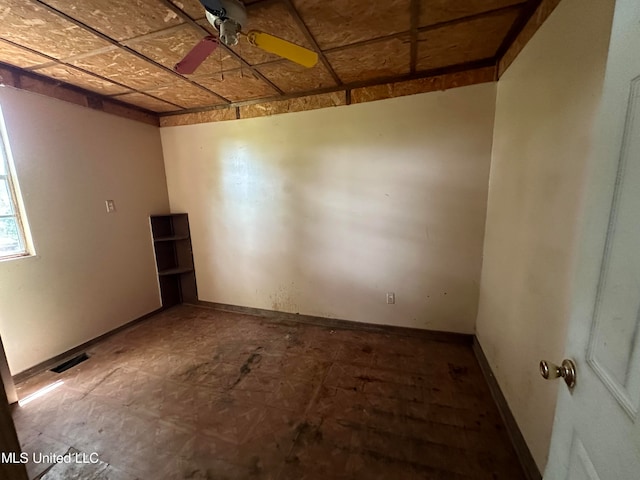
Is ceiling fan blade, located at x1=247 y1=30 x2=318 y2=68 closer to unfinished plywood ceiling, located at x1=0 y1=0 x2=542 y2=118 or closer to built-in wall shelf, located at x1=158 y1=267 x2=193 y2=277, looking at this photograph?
unfinished plywood ceiling, located at x1=0 y1=0 x2=542 y2=118

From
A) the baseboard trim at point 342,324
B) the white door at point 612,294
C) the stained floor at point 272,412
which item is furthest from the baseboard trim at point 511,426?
the white door at point 612,294

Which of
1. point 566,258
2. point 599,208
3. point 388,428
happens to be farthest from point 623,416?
point 388,428

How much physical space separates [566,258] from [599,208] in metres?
0.64

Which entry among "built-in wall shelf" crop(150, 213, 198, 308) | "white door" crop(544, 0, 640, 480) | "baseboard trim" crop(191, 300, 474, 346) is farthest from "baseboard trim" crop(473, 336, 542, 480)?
"built-in wall shelf" crop(150, 213, 198, 308)

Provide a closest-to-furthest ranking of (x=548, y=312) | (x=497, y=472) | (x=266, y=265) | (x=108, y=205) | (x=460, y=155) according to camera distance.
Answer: (x=548, y=312) < (x=497, y=472) < (x=460, y=155) < (x=108, y=205) < (x=266, y=265)

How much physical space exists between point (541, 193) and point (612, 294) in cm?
98

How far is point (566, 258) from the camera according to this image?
108cm

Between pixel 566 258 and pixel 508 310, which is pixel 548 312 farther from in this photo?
pixel 508 310

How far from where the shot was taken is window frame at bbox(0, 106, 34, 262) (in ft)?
6.68

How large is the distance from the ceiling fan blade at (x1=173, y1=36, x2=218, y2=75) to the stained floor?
2.22 m

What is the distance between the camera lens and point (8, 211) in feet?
6.83

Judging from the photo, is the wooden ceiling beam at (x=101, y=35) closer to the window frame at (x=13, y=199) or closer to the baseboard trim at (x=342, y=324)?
the window frame at (x=13, y=199)

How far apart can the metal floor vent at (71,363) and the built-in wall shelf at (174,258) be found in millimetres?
1000

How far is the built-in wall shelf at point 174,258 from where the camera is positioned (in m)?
3.30
